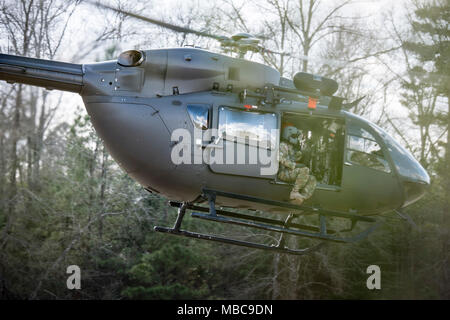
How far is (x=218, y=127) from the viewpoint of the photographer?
19.2ft

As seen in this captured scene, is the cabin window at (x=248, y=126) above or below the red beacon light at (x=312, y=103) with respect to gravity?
below

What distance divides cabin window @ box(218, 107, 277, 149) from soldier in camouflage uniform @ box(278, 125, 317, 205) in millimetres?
236

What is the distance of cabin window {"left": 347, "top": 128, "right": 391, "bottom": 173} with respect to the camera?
6.28 metres

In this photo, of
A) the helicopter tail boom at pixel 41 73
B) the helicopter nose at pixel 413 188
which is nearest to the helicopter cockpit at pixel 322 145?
the helicopter nose at pixel 413 188

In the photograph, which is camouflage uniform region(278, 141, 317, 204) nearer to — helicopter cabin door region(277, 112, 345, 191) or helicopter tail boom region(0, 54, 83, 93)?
helicopter cabin door region(277, 112, 345, 191)

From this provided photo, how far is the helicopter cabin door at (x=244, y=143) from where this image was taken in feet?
19.1

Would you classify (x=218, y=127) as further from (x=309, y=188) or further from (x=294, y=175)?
(x=309, y=188)

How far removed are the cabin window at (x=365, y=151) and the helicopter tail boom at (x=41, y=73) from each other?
354cm

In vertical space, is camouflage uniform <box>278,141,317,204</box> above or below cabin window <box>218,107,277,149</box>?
below

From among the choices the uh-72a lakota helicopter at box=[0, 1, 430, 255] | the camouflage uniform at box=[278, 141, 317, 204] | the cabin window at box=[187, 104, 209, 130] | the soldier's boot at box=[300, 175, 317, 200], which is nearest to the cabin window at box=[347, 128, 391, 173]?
the uh-72a lakota helicopter at box=[0, 1, 430, 255]

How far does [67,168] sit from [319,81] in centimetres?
1120

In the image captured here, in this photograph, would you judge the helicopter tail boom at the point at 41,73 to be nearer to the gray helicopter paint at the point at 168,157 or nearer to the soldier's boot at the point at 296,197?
the gray helicopter paint at the point at 168,157

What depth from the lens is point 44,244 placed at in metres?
14.5

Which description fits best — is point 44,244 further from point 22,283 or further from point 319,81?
point 319,81
